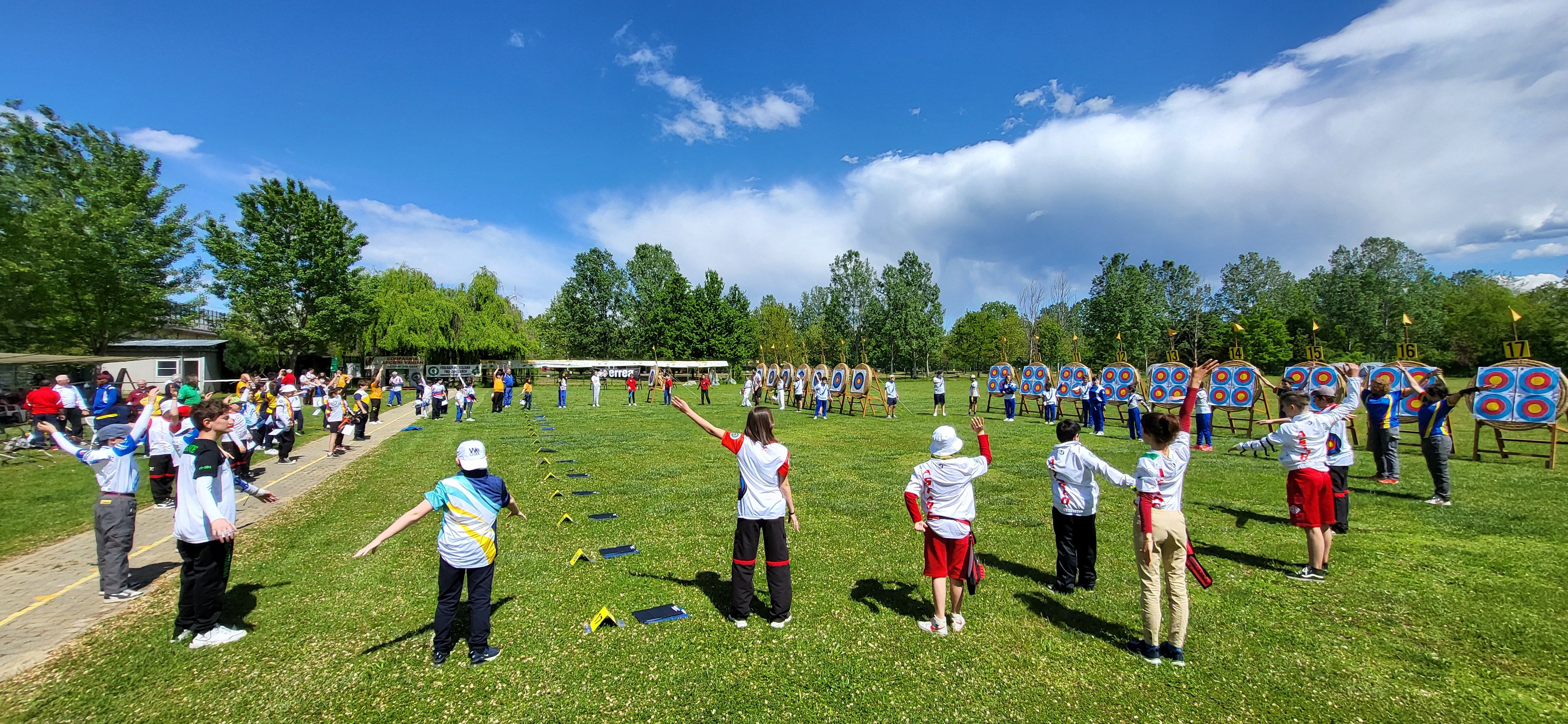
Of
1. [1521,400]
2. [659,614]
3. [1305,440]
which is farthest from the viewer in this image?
[1521,400]

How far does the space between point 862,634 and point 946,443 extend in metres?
1.93

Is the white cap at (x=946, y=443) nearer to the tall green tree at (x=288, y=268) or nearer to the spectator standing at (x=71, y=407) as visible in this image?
the spectator standing at (x=71, y=407)

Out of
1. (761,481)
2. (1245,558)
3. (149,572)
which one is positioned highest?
(761,481)

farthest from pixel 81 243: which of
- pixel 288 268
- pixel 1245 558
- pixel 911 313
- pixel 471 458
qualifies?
pixel 911 313

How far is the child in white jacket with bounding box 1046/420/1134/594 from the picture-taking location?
5.88 m

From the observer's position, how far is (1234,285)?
259ft

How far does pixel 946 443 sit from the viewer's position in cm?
498

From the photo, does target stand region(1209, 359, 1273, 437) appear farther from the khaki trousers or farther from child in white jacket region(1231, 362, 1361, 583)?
the khaki trousers

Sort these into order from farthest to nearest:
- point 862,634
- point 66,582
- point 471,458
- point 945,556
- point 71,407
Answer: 1. point 71,407
2. point 66,582
3. point 862,634
4. point 945,556
5. point 471,458

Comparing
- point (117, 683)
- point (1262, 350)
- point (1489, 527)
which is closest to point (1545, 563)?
point (1489, 527)

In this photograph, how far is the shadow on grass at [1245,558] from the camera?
6.89m

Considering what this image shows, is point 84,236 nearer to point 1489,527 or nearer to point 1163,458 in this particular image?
point 1163,458

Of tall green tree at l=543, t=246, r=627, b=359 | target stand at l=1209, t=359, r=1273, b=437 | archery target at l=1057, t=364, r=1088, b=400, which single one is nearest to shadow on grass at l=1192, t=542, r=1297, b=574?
target stand at l=1209, t=359, r=1273, b=437

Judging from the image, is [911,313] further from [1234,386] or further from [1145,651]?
[1145,651]
